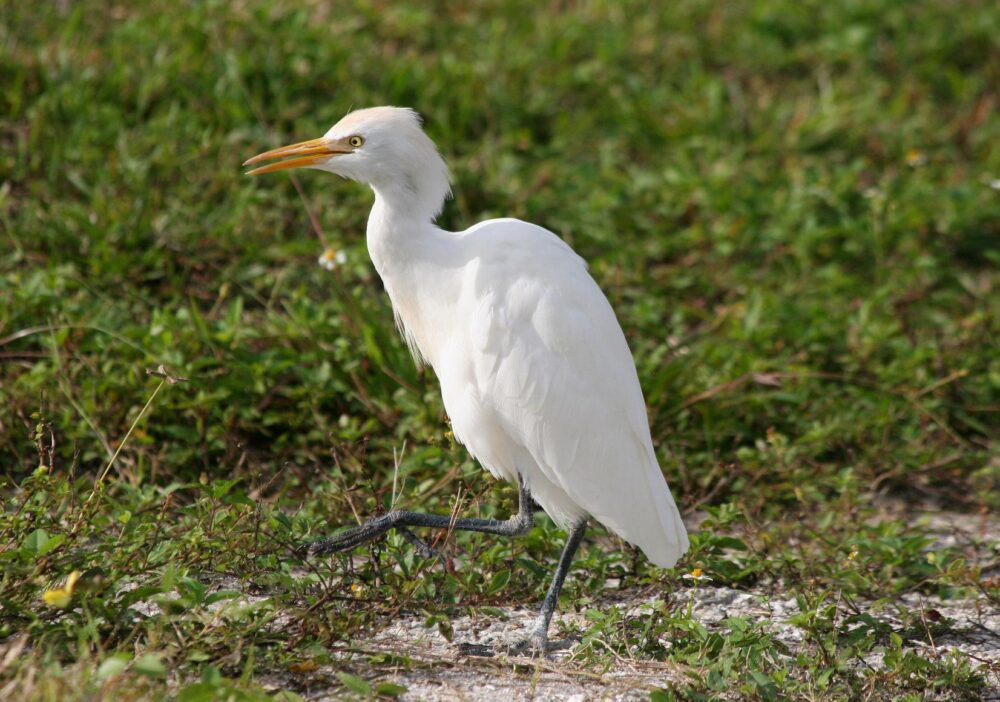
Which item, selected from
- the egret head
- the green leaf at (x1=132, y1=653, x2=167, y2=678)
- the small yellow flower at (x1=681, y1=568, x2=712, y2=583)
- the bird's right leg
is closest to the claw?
the bird's right leg

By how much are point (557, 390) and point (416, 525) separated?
1.61 feet

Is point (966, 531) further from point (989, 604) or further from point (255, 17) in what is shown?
point (255, 17)

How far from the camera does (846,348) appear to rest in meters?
4.12

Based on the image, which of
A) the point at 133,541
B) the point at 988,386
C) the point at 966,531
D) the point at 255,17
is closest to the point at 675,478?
the point at 966,531

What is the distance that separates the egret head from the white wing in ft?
0.70

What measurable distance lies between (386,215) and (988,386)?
7.71ft

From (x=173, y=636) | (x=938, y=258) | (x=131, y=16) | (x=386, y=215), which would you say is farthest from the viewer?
(x=131, y=16)

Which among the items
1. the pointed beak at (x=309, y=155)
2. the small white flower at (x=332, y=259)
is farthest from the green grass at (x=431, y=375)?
the pointed beak at (x=309, y=155)

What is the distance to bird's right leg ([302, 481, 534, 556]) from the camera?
279 centimetres

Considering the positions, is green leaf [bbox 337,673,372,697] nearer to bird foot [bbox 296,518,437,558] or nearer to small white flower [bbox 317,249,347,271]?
bird foot [bbox 296,518,437,558]

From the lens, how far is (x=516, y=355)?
2730 mm

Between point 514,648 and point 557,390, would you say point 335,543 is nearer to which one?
point 514,648

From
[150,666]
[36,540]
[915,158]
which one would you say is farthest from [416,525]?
[915,158]

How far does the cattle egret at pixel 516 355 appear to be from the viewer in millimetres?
2736
